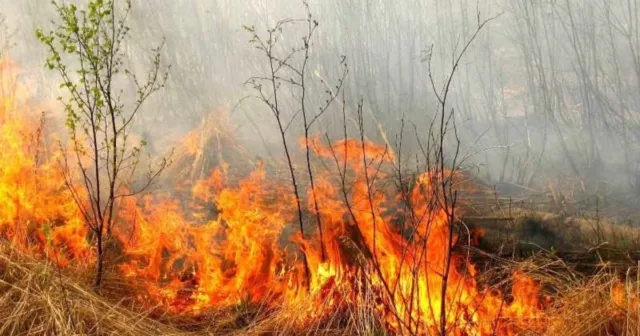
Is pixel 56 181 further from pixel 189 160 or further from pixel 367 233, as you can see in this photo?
pixel 367 233

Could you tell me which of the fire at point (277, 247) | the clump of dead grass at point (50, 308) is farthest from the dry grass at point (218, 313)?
the fire at point (277, 247)

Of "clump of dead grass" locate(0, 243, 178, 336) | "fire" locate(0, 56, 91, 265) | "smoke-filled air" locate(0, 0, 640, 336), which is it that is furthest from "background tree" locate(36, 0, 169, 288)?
"clump of dead grass" locate(0, 243, 178, 336)

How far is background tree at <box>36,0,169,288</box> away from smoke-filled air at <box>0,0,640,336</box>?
0.05 metres

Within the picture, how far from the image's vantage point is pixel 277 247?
4.49 m

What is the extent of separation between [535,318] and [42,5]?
36.3 feet

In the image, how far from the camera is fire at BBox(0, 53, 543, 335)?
3.53 meters

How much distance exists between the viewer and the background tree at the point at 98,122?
11.8ft

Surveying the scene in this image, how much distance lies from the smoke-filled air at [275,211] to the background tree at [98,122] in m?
0.05

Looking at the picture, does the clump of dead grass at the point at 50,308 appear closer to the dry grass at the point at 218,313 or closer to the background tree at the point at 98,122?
the dry grass at the point at 218,313

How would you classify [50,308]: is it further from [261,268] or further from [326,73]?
[326,73]

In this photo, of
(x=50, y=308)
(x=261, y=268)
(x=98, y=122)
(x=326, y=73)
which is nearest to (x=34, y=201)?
(x=98, y=122)

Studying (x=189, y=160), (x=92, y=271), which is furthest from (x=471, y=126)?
(x=92, y=271)

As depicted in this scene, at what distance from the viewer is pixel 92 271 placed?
401cm

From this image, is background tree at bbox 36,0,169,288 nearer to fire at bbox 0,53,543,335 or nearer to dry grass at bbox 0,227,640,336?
fire at bbox 0,53,543,335
